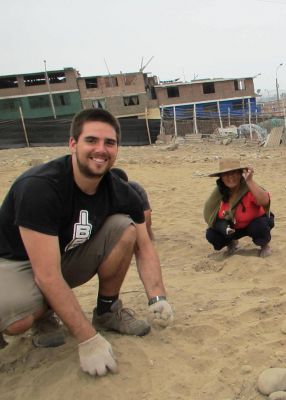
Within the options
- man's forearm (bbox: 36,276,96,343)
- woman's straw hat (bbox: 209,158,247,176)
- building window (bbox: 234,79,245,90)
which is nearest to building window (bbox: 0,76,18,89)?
building window (bbox: 234,79,245,90)

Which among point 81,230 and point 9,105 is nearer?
point 81,230

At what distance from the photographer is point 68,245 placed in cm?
215

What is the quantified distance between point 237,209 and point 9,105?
1330 inches

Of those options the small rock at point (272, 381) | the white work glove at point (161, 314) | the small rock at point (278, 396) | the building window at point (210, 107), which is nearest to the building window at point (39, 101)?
the building window at point (210, 107)

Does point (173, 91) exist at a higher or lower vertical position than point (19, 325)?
higher

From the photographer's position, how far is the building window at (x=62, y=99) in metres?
35.0

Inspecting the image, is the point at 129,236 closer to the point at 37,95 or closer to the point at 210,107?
the point at 37,95

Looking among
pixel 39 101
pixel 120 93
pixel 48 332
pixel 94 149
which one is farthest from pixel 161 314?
pixel 120 93

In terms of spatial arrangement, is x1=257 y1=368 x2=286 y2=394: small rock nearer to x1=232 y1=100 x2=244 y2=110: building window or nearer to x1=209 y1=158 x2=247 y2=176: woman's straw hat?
x1=209 y1=158 x2=247 y2=176: woman's straw hat

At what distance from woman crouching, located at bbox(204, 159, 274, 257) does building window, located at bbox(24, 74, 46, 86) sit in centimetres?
3448

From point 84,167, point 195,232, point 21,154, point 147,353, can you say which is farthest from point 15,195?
point 21,154

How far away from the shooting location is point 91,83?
36.5 metres

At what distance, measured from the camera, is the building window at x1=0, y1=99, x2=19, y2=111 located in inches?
1353

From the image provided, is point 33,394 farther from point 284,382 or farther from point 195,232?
point 195,232
